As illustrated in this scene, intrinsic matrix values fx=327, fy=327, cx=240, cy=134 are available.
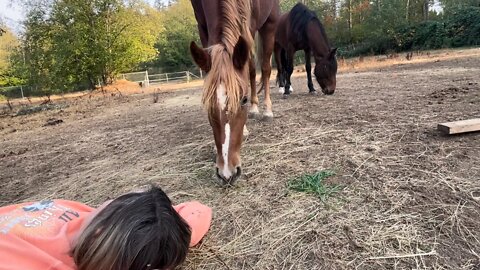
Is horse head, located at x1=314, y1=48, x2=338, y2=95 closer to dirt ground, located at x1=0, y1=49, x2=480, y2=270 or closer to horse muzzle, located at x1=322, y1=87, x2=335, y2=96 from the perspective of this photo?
horse muzzle, located at x1=322, y1=87, x2=335, y2=96

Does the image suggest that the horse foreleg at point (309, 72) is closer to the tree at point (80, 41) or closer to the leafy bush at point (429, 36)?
the tree at point (80, 41)

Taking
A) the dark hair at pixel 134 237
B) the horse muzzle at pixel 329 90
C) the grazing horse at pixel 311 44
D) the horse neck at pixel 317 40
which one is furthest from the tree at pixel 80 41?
the dark hair at pixel 134 237

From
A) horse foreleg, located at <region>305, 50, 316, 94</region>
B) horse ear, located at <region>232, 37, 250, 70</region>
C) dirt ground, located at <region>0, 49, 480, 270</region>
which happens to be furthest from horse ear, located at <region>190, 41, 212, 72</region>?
horse foreleg, located at <region>305, 50, 316, 94</region>

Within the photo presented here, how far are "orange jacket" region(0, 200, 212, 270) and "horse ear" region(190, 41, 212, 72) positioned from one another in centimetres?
154

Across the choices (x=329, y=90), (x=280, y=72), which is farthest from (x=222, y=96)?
(x=280, y=72)

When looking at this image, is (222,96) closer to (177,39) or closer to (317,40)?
(317,40)

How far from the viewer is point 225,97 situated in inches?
104

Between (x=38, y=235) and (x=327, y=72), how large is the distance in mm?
6440

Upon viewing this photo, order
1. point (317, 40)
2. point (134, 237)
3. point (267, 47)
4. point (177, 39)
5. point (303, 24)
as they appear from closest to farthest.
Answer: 1. point (134, 237)
2. point (267, 47)
3. point (317, 40)
4. point (303, 24)
5. point (177, 39)

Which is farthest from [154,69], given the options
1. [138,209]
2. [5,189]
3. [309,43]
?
[138,209]

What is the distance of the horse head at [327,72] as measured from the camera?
707 centimetres

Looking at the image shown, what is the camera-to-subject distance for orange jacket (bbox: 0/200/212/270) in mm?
1496

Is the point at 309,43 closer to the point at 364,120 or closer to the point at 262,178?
the point at 364,120

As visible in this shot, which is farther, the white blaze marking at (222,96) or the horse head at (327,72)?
the horse head at (327,72)
